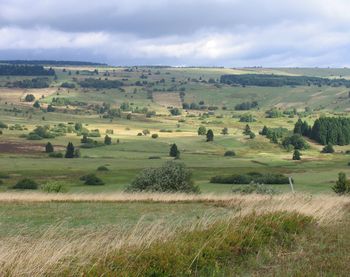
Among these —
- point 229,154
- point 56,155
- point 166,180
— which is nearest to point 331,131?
point 229,154

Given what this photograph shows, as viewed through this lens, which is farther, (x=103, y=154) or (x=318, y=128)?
(x=318, y=128)

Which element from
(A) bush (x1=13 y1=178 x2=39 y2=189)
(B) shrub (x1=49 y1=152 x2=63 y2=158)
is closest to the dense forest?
(B) shrub (x1=49 y1=152 x2=63 y2=158)

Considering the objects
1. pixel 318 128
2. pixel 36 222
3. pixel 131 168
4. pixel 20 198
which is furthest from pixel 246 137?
pixel 36 222

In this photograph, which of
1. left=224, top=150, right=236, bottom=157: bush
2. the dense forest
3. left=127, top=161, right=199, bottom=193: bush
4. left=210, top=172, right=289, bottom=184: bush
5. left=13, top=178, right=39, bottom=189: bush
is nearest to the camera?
left=127, top=161, right=199, bottom=193: bush

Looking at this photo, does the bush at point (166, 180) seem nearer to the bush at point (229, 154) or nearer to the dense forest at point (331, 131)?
the bush at point (229, 154)

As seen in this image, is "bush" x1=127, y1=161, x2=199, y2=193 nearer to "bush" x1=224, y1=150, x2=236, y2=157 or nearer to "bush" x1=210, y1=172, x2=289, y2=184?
"bush" x1=210, y1=172, x2=289, y2=184

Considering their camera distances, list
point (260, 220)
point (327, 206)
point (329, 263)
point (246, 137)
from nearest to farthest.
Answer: point (329, 263) → point (260, 220) → point (327, 206) → point (246, 137)

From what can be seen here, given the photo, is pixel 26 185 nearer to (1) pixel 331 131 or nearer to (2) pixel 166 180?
(2) pixel 166 180

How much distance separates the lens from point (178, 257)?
10578 mm

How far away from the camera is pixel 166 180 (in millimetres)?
44344

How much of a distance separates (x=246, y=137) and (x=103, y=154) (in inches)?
2400

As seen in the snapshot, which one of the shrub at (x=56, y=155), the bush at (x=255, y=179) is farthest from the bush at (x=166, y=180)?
the shrub at (x=56, y=155)

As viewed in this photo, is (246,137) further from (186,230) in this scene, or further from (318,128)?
(186,230)

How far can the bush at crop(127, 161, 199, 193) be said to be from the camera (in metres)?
44.1
